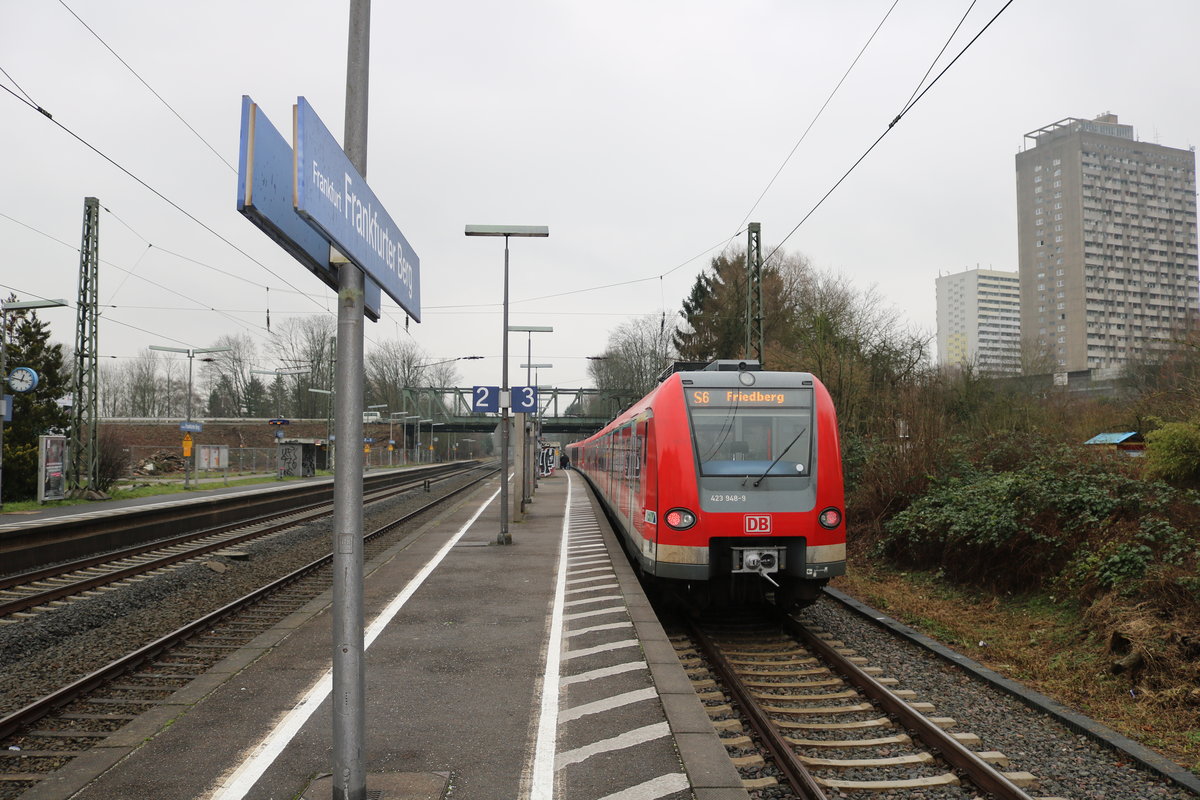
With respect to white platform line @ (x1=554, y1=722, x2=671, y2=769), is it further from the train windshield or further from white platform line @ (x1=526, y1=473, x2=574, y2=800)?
the train windshield

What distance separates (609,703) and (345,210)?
3.89m

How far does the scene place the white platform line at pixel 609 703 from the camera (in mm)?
5664

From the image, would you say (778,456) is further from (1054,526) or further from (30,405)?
(30,405)

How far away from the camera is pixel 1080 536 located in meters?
9.70

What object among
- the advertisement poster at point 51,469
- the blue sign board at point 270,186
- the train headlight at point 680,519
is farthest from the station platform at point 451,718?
the advertisement poster at point 51,469

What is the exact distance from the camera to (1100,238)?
9938cm

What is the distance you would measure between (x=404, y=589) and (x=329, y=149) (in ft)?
26.7

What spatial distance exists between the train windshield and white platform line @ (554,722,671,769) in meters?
3.88

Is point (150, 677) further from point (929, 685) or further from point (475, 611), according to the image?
point (929, 685)

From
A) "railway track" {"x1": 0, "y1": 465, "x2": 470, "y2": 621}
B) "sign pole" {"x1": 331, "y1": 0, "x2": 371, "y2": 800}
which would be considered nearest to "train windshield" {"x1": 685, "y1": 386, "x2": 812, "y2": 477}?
"sign pole" {"x1": 331, "y1": 0, "x2": 371, "y2": 800}

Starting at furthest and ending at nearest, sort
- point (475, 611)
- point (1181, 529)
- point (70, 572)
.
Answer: point (70, 572), point (475, 611), point (1181, 529)

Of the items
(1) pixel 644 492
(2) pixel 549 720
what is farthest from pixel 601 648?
(1) pixel 644 492

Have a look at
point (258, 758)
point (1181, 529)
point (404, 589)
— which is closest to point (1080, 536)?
point (1181, 529)

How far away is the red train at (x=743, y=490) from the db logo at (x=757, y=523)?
0.03 feet
